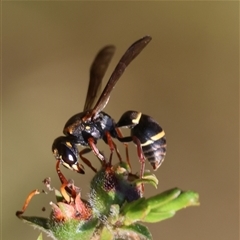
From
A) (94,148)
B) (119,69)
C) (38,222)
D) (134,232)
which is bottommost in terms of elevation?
(134,232)

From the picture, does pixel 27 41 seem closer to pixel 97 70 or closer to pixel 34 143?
pixel 34 143

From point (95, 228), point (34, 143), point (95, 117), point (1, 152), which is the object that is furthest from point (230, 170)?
point (95, 228)

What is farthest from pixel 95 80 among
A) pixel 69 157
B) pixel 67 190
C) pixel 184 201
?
pixel 184 201

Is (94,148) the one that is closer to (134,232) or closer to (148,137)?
(148,137)

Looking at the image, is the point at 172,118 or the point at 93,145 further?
the point at 172,118

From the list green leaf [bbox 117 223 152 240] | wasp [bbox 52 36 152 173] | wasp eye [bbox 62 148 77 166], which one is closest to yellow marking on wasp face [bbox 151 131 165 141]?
wasp [bbox 52 36 152 173]

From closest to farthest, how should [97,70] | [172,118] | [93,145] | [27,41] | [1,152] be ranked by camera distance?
[93,145]
[97,70]
[1,152]
[172,118]
[27,41]

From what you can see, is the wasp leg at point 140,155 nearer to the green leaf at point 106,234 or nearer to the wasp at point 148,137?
the wasp at point 148,137
